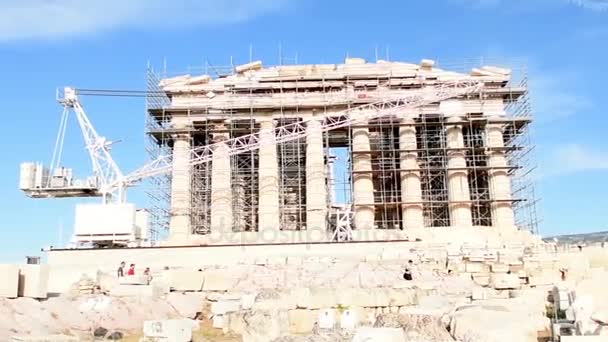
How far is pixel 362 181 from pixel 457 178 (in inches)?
237

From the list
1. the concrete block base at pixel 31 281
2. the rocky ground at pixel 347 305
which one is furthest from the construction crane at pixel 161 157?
the concrete block base at pixel 31 281

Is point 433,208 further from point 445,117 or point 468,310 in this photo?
point 468,310

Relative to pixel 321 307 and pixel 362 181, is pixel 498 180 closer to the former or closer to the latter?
pixel 362 181

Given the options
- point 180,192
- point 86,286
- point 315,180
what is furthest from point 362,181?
point 86,286

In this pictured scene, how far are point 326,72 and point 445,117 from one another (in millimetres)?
8364

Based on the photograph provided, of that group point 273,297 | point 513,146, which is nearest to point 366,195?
point 513,146

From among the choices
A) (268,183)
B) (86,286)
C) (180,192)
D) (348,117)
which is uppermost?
(348,117)

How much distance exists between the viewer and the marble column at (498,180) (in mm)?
38000

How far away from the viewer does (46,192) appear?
37062 mm

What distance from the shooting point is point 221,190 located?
38.3 metres

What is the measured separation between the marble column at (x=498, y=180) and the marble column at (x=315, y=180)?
35.1 feet

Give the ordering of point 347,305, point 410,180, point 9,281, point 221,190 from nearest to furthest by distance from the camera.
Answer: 1. point 347,305
2. point 9,281
3. point 221,190
4. point 410,180

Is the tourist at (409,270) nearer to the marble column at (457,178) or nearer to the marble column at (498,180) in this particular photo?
the marble column at (457,178)

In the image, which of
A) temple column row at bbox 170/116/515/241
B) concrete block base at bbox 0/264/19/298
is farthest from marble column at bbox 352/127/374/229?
concrete block base at bbox 0/264/19/298
